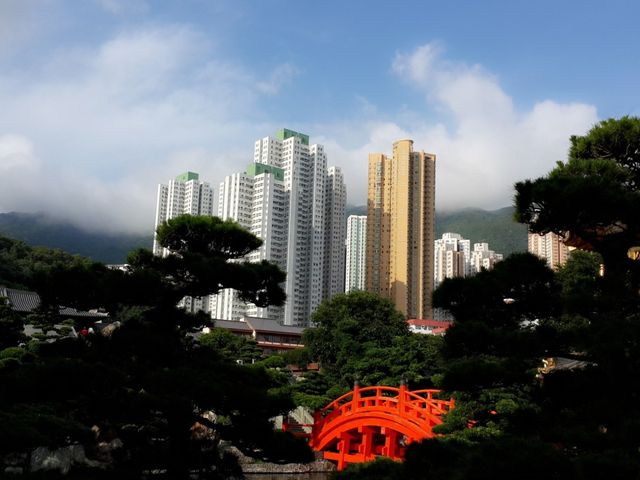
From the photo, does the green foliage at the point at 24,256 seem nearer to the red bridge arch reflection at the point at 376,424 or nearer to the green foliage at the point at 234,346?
→ the green foliage at the point at 234,346

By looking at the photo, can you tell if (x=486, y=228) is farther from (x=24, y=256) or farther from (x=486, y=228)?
(x=24, y=256)

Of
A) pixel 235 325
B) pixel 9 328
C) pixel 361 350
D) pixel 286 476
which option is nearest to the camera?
pixel 9 328

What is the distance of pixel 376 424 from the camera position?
16969 millimetres

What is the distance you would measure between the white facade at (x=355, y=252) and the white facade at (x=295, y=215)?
38.7 feet

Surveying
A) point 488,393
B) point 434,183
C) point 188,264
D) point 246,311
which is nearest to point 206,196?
point 246,311

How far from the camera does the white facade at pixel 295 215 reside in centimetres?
5769

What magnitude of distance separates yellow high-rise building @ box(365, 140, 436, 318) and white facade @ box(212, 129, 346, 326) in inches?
148

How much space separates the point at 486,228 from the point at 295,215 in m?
84.2

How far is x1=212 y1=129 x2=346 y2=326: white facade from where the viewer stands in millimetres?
57688

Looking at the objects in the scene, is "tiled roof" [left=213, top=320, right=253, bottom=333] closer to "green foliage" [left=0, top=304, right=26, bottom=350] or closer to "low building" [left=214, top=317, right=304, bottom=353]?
"low building" [left=214, top=317, right=304, bottom=353]

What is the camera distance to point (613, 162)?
20.9 ft

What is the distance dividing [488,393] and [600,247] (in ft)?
28.4

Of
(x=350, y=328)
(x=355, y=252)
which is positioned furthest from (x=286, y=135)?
(x=350, y=328)

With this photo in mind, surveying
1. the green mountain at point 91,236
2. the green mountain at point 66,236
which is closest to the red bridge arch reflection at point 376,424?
the green mountain at point 91,236
